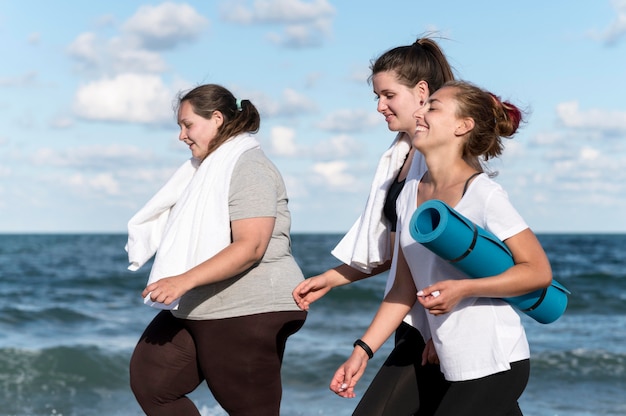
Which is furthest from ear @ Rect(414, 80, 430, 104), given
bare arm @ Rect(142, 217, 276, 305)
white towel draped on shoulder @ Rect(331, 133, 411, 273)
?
bare arm @ Rect(142, 217, 276, 305)

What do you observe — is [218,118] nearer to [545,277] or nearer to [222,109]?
[222,109]

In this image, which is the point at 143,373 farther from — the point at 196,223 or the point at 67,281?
the point at 67,281

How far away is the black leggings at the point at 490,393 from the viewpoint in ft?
8.72

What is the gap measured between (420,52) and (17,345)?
8.44 meters

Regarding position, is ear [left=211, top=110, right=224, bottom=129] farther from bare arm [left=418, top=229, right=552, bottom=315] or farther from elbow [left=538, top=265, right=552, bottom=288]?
elbow [left=538, top=265, right=552, bottom=288]

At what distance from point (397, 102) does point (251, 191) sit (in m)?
0.66

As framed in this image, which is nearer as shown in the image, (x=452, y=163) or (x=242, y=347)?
(x=452, y=163)

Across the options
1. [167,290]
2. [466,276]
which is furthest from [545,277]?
[167,290]

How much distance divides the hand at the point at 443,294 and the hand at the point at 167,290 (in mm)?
1008

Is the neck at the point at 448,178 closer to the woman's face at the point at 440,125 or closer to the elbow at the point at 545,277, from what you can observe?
the woman's face at the point at 440,125

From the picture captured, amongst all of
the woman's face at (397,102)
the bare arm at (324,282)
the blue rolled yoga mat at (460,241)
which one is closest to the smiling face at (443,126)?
the blue rolled yoga mat at (460,241)

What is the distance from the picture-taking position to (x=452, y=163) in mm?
2781

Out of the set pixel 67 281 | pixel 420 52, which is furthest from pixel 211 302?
pixel 67 281

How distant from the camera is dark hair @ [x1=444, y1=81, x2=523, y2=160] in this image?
2.77 metres
